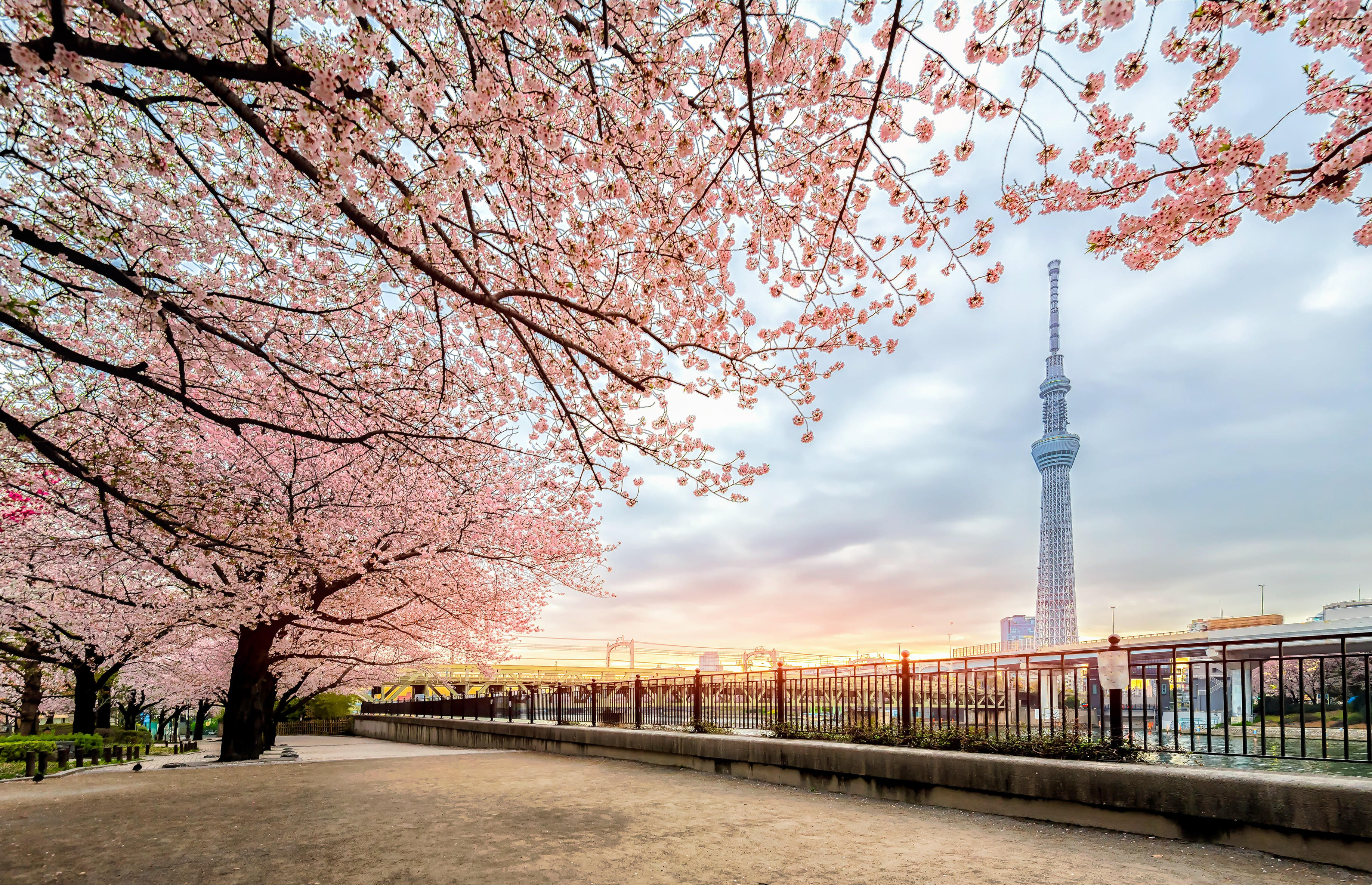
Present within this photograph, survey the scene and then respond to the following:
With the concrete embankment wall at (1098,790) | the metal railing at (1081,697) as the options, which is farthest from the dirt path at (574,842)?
the metal railing at (1081,697)

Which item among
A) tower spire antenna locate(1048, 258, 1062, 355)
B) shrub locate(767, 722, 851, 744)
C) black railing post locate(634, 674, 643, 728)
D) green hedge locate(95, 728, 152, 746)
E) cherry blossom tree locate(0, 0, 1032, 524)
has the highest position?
tower spire antenna locate(1048, 258, 1062, 355)

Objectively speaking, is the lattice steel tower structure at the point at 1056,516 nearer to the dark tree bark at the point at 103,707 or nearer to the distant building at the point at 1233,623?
the distant building at the point at 1233,623

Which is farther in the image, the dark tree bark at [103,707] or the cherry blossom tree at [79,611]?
the dark tree bark at [103,707]

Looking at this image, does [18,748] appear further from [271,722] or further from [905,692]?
[905,692]

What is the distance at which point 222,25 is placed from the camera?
5484mm

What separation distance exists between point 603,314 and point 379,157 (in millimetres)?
2515

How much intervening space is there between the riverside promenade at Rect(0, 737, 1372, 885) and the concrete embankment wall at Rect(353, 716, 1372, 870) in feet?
0.54

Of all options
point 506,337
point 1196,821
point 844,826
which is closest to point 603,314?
point 506,337

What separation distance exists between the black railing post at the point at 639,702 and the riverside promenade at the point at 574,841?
4998 mm

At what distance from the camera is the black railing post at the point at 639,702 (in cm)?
1505

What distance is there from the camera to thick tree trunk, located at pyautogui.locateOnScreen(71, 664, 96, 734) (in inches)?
816

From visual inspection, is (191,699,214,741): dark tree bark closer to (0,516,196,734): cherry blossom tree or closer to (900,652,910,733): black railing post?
(0,516,196,734): cherry blossom tree

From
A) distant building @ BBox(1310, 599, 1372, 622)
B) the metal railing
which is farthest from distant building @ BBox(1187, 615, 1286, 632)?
the metal railing

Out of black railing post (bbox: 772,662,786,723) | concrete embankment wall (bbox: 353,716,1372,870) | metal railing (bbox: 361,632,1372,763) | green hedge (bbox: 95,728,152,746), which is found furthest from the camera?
green hedge (bbox: 95,728,152,746)
